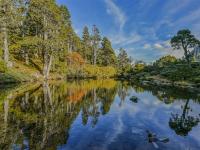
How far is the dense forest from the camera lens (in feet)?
175

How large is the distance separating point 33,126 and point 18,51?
60.8 m

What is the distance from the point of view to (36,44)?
6019 centimetres

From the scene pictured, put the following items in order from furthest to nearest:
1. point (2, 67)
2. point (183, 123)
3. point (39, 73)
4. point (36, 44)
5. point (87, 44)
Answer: point (87, 44) < point (39, 73) < point (36, 44) < point (2, 67) < point (183, 123)

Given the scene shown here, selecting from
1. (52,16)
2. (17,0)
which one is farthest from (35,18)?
(17,0)

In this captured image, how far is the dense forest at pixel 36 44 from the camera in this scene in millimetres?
53381

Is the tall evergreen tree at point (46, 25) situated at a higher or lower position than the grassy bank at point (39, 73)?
higher

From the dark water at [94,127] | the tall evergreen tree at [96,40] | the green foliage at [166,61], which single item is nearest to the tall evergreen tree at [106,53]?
the tall evergreen tree at [96,40]

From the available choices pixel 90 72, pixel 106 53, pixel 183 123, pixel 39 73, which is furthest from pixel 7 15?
pixel 106 53

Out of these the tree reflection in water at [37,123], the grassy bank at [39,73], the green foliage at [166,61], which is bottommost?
the tree reflection in water at [37,123]

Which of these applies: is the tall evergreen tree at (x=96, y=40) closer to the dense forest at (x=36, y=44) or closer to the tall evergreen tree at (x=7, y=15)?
the dense forest at (x=36, y=44)

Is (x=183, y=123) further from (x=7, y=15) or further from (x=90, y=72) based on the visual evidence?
(x=90, y=72)

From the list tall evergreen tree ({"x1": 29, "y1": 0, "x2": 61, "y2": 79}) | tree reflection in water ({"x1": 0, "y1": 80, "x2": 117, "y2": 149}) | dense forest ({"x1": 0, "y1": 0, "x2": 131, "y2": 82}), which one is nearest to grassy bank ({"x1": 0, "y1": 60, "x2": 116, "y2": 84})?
dense forest ({"x1": 0, "y1": 0, "x2": 131, "y2": 82})

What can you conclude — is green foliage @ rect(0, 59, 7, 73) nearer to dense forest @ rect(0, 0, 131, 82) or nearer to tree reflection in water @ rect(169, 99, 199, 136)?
dense forest @ rect(0, 0, 131, 82)

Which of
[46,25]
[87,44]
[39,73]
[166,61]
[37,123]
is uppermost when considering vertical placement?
[87,44]
